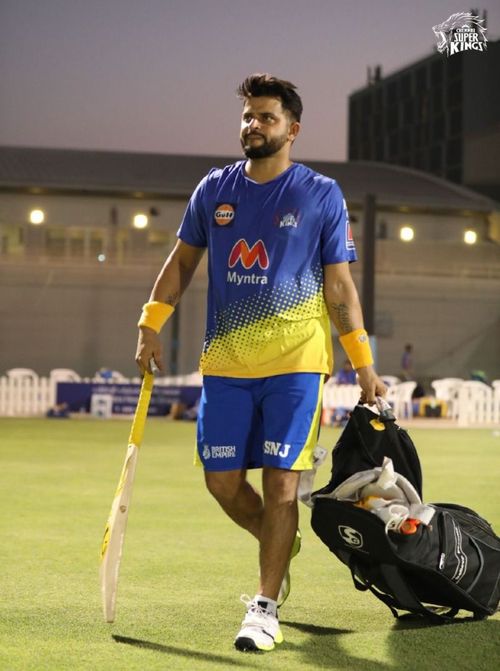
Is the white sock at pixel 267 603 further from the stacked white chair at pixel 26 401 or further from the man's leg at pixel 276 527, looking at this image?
the stacked white chair at pixel 26 401

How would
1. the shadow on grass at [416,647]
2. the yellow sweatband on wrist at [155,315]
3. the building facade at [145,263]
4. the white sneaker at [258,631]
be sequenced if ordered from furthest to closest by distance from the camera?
the building facade at [145,263] < the yellow sweatband on wrist at [155,315] < the white sneaker at [258,631] < the shadow on grass at [416,647]

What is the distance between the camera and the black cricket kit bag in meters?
4.79

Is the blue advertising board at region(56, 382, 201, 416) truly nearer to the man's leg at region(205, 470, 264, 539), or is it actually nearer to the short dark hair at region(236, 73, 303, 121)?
the man's leg at region(205, 470, 264, 539)

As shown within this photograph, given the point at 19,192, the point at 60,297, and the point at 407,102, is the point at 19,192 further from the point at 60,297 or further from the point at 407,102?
the point at 407,102

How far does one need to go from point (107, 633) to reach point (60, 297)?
118 feet

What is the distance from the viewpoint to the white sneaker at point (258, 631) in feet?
15.1

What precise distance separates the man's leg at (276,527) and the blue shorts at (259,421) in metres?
0.06

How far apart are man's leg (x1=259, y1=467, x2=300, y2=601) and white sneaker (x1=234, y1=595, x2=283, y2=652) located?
0.31 feet

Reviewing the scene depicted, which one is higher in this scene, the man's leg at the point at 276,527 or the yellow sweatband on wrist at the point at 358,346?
the yellow sweatband on wrist at the point at 358,346

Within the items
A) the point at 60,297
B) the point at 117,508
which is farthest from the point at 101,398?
the point at 117,508

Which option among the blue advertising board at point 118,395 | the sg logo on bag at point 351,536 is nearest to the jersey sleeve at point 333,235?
the sg logo on bag at point 351,536

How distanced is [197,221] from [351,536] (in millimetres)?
1424

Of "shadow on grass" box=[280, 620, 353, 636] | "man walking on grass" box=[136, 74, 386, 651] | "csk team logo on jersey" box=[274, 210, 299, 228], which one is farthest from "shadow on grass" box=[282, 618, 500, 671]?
"csk team logo on jersey" box=[274, 210, 299, 228]

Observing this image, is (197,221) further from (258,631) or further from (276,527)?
(258,631)
